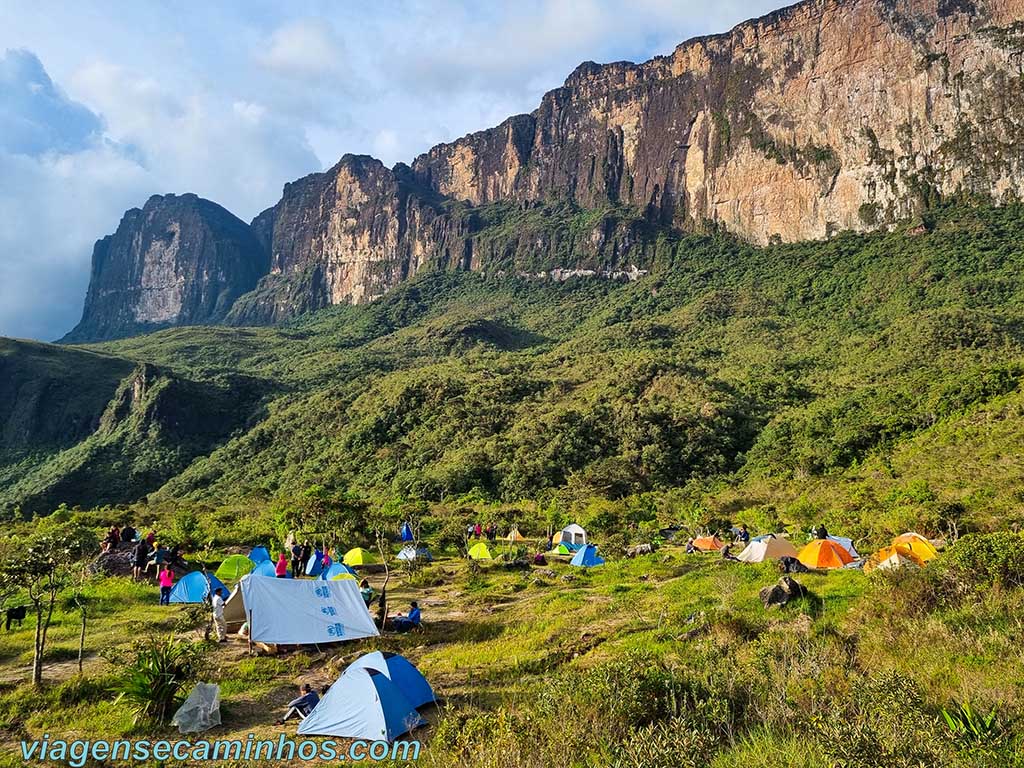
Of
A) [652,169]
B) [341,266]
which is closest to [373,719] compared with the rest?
[652,169]

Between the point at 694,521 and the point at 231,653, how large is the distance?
79.0 feet

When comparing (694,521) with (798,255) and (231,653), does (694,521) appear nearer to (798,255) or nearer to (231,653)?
(231,653)

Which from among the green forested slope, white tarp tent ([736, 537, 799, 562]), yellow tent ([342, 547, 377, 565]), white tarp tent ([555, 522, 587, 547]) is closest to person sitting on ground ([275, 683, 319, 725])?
yellow tent ([342, 547, 377, 565])

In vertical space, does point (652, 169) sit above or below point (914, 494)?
above

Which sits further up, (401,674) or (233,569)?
(401,674)

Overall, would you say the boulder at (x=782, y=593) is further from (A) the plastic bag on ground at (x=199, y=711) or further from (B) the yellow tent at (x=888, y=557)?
(A) the plastic bag on ground at (x=199, y=711)

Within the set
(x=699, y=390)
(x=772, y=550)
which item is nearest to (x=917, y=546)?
(x=772, y=550)

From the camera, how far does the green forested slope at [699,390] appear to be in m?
41.4

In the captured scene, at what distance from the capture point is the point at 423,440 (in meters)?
57.4

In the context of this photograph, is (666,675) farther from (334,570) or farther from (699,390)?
(699,390)

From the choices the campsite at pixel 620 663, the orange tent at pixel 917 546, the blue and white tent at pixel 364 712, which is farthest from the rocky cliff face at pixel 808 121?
the blue and white tent at pixel 364 712

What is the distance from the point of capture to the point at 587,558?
22.9 metres

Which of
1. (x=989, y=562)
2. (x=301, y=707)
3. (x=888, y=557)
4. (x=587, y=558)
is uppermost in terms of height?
(x=989, y=562)

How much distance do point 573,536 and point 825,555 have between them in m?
13.4
